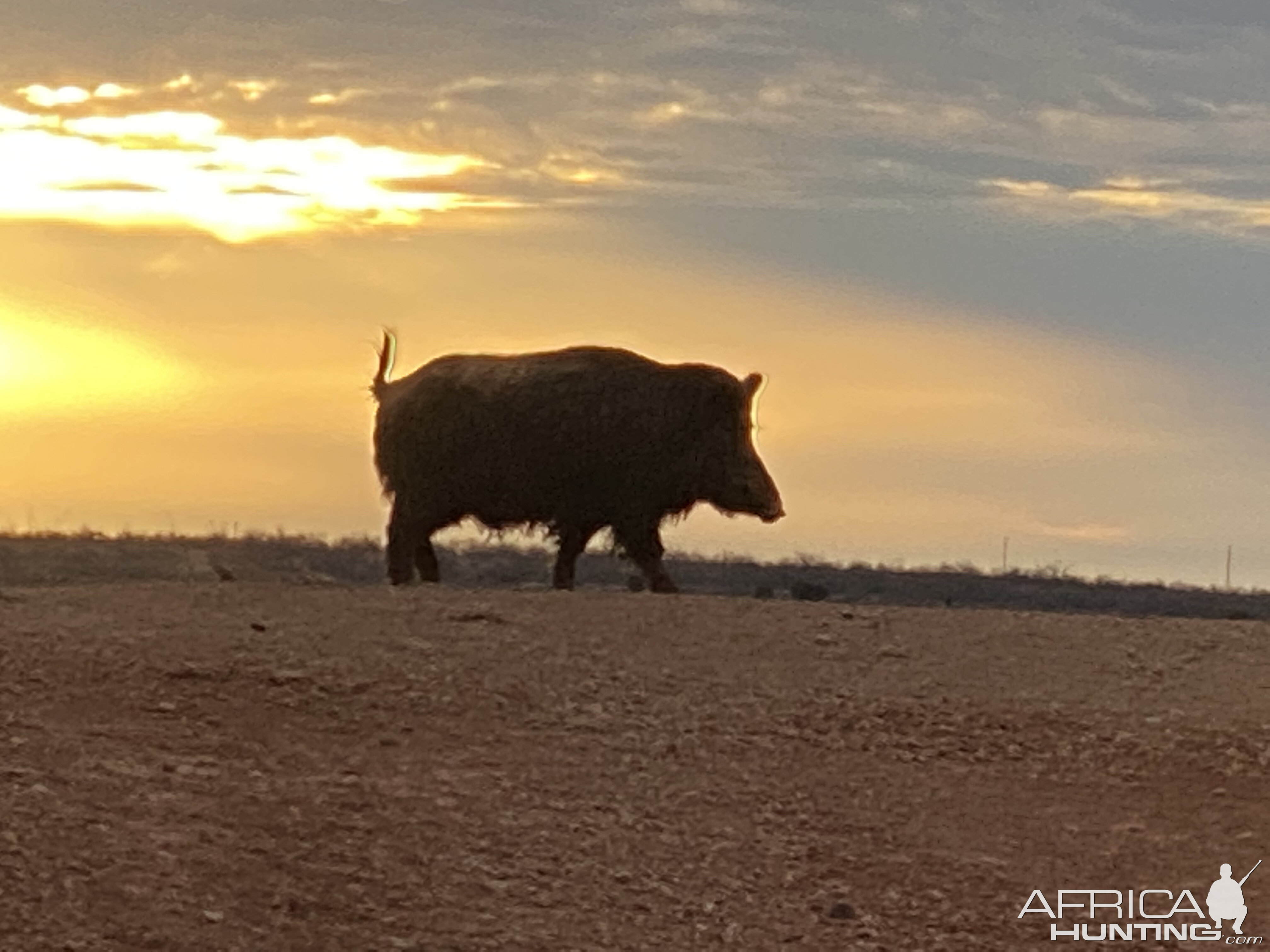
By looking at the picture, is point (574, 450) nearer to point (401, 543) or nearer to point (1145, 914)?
point (401, 543)

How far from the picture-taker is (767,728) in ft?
39.0

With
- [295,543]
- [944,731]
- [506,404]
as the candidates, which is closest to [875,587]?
[295,543]

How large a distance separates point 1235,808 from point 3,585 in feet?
36.7

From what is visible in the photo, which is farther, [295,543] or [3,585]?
[295,543]

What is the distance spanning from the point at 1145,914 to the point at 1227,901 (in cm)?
39

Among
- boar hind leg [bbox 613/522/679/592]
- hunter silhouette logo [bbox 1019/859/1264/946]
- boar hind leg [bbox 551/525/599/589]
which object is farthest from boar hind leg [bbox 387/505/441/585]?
hunter silhouette logo [bbox 1019/859/1264/946]

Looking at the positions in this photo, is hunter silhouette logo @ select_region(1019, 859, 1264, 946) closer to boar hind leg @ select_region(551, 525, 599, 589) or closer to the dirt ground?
the dirt ground

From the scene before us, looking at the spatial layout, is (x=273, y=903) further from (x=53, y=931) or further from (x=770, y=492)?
(x=770, y=492)

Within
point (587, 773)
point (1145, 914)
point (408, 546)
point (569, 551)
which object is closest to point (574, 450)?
point (569, 551)

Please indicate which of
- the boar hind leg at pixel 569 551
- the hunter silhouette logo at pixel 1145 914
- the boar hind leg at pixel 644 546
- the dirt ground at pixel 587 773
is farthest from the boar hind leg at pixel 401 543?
the hunter silhouette logo at pixel 1145 914

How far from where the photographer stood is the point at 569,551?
18.5 m

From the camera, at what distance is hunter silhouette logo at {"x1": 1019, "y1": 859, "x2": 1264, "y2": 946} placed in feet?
32.7

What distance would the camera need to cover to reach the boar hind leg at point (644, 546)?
18234 millimetres

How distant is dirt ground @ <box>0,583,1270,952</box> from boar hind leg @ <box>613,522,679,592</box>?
344cm
